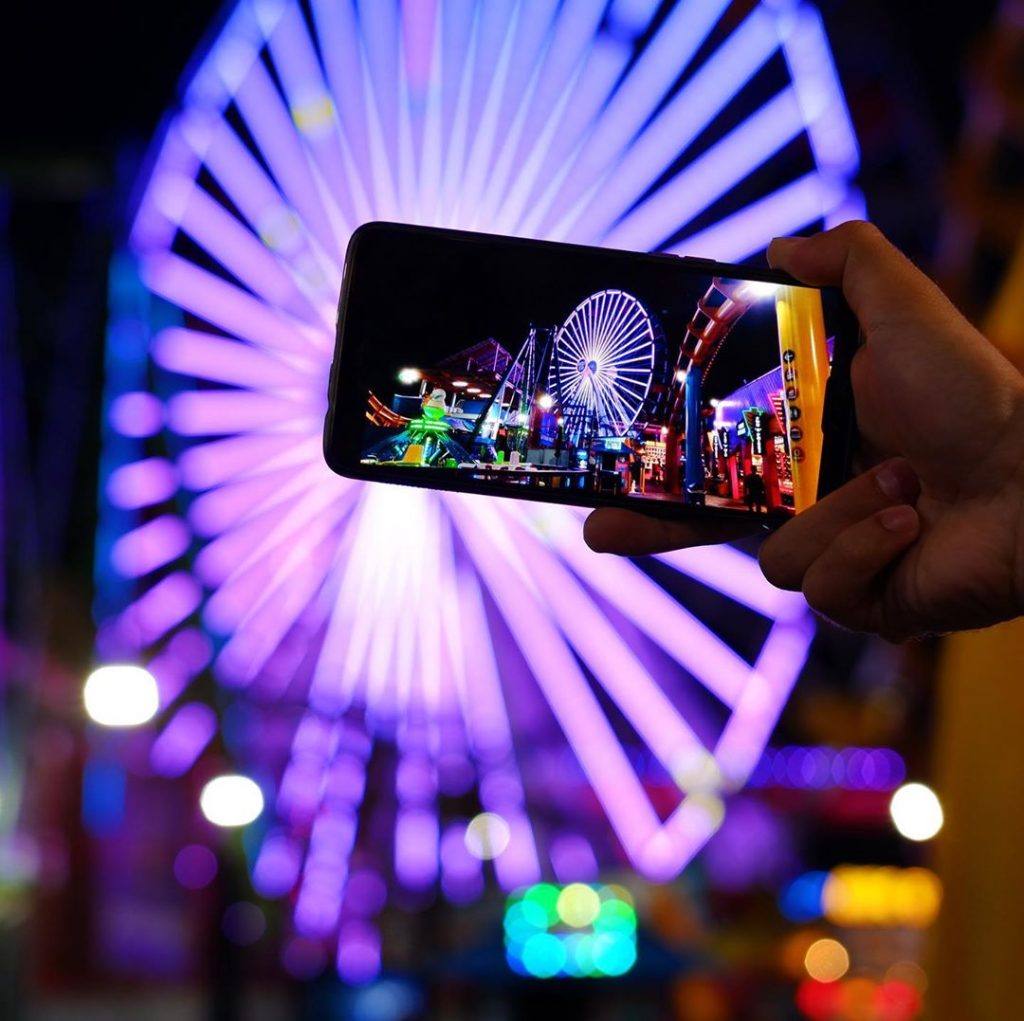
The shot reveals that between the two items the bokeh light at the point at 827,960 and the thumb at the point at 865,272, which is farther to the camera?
the bokeh light at the point at 827,960

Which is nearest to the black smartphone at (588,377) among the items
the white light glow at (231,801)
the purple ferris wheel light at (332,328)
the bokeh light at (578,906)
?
the purple ferris wheel light at (332,328)

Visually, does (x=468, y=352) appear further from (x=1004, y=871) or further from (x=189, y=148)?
(x=189, y=148)

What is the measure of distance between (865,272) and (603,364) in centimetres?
37

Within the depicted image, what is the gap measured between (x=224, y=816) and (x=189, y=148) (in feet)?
9.94

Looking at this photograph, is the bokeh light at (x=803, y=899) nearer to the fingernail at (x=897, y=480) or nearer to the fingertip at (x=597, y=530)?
the fingertip at (x=597, y=530)

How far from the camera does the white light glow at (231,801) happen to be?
564 cm

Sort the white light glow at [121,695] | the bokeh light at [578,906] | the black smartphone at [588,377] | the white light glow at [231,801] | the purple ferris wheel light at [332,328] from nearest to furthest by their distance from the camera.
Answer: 1. the black smartphone at [588,377]
2. the purple ferris wheel light at [332,328]
3. the white light glow at [121,695]
4. the white light glow at [231,801]
5. the bokeh light at [578,906]

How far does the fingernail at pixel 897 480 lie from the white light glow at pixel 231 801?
4.67 meters

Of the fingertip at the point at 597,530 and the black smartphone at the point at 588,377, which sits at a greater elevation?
the black smartphone at the point at 588,377

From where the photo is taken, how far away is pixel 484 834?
1252cm

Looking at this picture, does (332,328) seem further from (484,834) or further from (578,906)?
(484,834)

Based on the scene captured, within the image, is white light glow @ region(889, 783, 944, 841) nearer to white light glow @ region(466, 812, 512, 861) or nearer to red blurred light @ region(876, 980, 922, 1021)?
red blurred light @ region(876, 980, 922, 1021)

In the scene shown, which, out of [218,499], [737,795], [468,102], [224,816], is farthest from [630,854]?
[737,795]

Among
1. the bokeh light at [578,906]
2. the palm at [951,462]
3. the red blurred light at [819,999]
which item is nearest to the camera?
the palm at [951,462]
